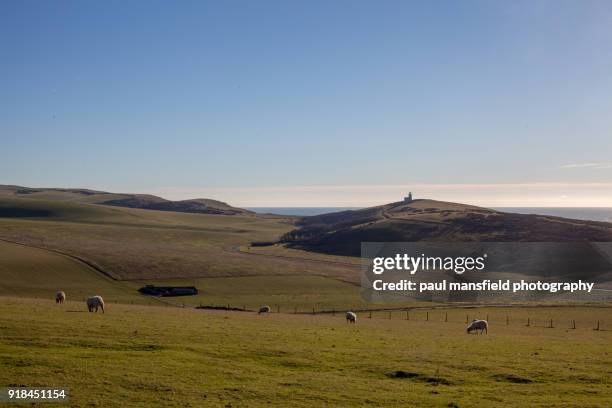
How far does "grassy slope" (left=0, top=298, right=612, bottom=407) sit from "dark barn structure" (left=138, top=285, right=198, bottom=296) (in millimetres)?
36437

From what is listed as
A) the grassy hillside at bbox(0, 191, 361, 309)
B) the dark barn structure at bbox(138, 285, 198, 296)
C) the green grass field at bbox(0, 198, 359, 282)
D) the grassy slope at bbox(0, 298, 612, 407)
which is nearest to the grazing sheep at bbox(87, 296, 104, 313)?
the grassy slope at bbox(0, 298, 612, 407)

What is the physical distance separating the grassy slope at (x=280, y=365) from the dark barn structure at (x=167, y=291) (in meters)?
36.4

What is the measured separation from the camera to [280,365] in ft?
79.7

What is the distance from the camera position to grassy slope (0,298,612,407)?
1961cm

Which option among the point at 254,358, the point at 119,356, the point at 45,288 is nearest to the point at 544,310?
the point at 254,358

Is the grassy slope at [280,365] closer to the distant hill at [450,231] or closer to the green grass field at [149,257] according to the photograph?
the green grass field at [149,257]

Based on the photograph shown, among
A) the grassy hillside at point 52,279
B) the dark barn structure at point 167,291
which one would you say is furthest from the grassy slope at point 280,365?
the dark barn structure at point 167,291

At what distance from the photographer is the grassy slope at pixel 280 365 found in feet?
64.3

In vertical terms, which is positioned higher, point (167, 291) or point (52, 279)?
point (52, 279)

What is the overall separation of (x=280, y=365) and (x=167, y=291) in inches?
1987

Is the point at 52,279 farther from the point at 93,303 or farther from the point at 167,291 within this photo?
the point at 93,303

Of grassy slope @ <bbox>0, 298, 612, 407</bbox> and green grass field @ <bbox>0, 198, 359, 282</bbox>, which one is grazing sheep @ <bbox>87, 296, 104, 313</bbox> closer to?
grassy slope @ <bbox>0, 298, 612, 407</bbox>

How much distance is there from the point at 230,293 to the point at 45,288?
2254 cm

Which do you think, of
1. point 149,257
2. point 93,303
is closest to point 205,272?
point 149,257
